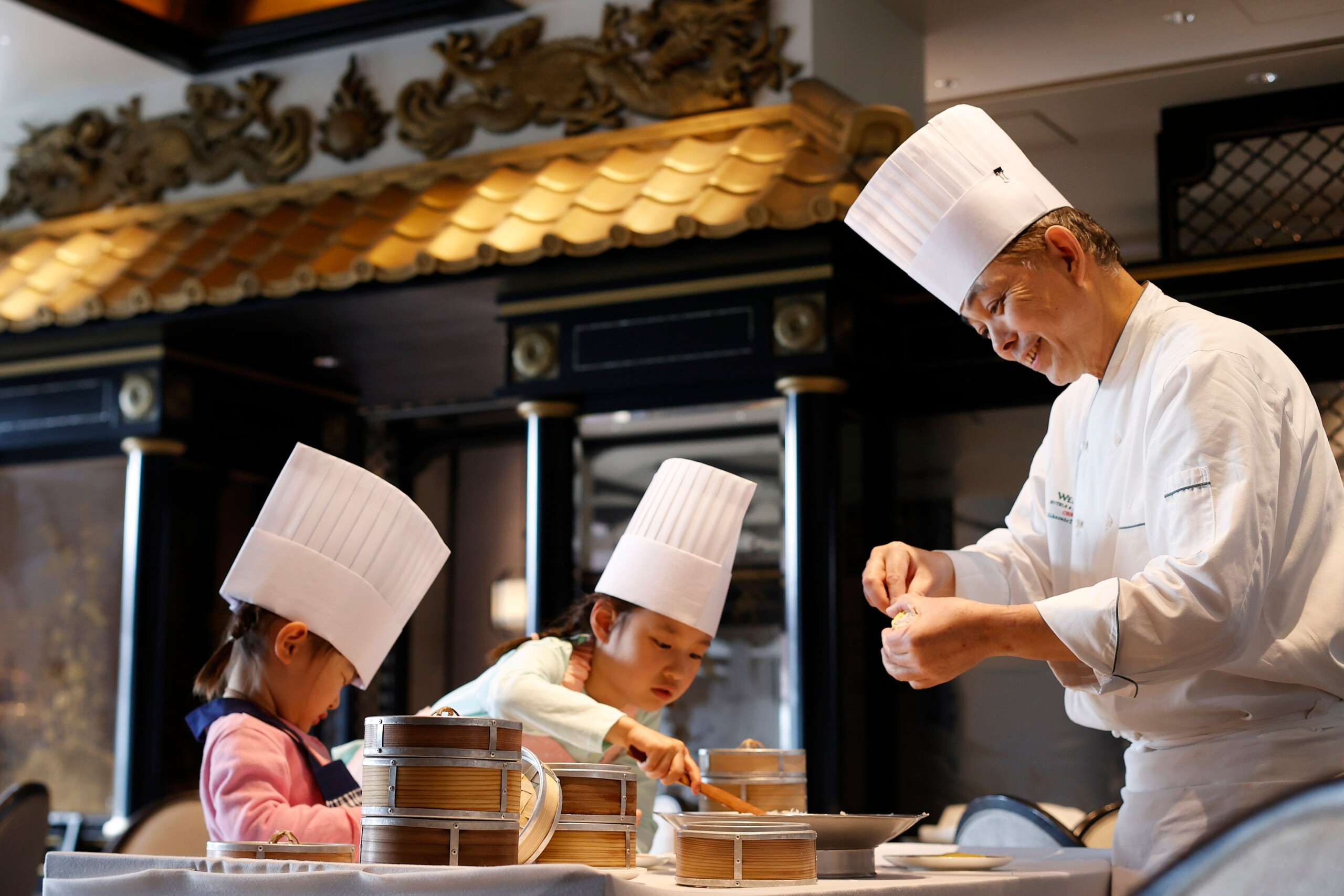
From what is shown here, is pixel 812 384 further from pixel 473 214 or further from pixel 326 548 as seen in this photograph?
pixel 326 548

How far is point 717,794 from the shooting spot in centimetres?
182

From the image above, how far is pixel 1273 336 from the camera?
4.19m

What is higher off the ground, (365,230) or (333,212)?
(333,212)

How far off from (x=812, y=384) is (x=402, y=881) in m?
3.11

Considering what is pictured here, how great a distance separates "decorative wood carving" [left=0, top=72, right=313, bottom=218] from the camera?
5215 mm

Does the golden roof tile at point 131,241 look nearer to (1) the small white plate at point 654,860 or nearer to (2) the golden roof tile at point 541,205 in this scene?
(2) the golden roof tile at point 541,205

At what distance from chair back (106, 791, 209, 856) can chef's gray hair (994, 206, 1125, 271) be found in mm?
2216

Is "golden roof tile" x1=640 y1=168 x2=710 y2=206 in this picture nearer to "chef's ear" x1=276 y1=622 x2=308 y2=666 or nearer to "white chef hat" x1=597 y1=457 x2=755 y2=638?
"white chef hat" x1=597 y1=457 x2=755 y2=638

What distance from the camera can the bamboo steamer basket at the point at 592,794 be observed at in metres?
1.46

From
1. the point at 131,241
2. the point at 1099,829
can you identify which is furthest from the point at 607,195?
the point at 1099,829

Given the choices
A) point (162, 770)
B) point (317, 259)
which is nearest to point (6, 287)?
point (317, 259)

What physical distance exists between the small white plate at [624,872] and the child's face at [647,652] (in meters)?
1.02

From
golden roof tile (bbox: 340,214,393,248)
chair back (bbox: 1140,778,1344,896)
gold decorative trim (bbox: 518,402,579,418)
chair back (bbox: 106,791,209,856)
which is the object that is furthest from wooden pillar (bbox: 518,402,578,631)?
chair back (bbox: 1140,778,1344,896)

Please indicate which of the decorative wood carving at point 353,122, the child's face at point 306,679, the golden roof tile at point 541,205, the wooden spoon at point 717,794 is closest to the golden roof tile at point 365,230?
the decorative wood carving at point 353,122
